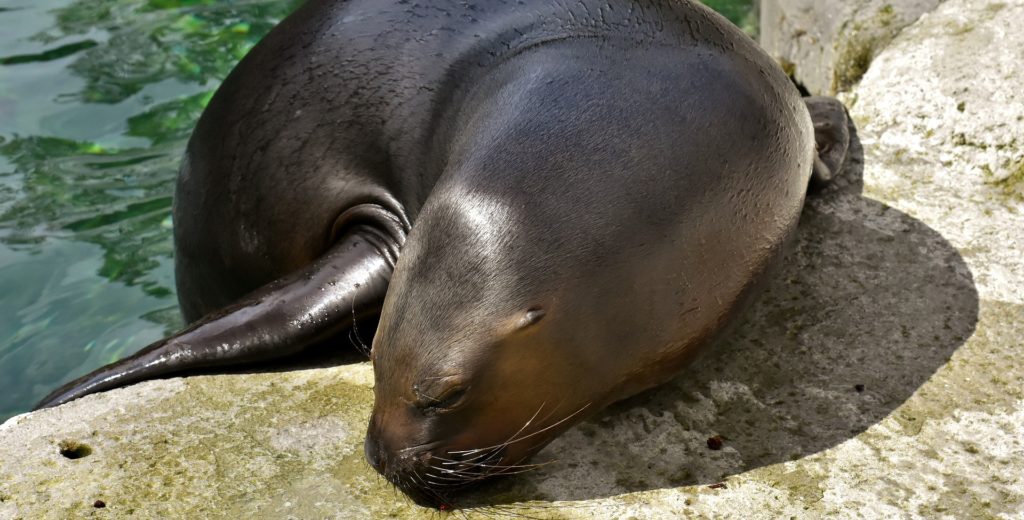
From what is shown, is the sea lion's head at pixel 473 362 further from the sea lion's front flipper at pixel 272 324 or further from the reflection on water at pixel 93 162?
the reflection on water at pixel 93 162

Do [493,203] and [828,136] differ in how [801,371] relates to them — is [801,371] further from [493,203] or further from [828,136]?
[828,136]

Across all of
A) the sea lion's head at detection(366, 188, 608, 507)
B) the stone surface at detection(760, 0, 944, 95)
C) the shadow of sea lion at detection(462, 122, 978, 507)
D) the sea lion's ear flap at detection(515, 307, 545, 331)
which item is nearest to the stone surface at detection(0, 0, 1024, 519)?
the shadow of sea lion at detection(462, 122, 978, 507)

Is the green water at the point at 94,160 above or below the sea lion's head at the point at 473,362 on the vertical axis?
below

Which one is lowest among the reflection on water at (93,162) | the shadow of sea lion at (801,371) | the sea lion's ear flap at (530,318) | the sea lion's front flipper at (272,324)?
the reflection on water at (93,162)

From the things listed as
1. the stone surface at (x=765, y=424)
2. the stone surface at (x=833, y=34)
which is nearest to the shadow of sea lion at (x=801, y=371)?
the stone surface at (x=765, y=424)

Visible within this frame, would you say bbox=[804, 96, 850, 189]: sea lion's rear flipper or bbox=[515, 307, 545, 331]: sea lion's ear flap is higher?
bbox=[515, 307, 545, 331]: sea lion's ear flap

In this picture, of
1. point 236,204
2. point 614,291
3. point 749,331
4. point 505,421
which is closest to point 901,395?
point 749,331

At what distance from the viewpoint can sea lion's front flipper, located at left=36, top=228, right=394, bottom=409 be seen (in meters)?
4.15

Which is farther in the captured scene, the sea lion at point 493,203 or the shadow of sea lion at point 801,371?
the shadow of sea lion at point 801,371

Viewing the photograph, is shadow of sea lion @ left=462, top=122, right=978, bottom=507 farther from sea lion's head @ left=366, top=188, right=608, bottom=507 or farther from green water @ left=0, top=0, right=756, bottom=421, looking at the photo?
green water @ left=0, top=0, right=756, bottom=421

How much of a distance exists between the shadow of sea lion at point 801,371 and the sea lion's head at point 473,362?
18 cm

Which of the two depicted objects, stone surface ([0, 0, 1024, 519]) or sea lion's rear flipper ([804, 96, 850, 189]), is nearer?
stone surface ([0, 0, 1024, 519])

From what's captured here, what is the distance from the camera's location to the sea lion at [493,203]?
3334mm

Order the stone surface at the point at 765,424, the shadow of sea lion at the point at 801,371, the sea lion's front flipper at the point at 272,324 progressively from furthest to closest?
the sea lion's front flipper at the point at 272,324, the shadow of sea lion at the point at 801,371, the stone surface at the point at 765,424
